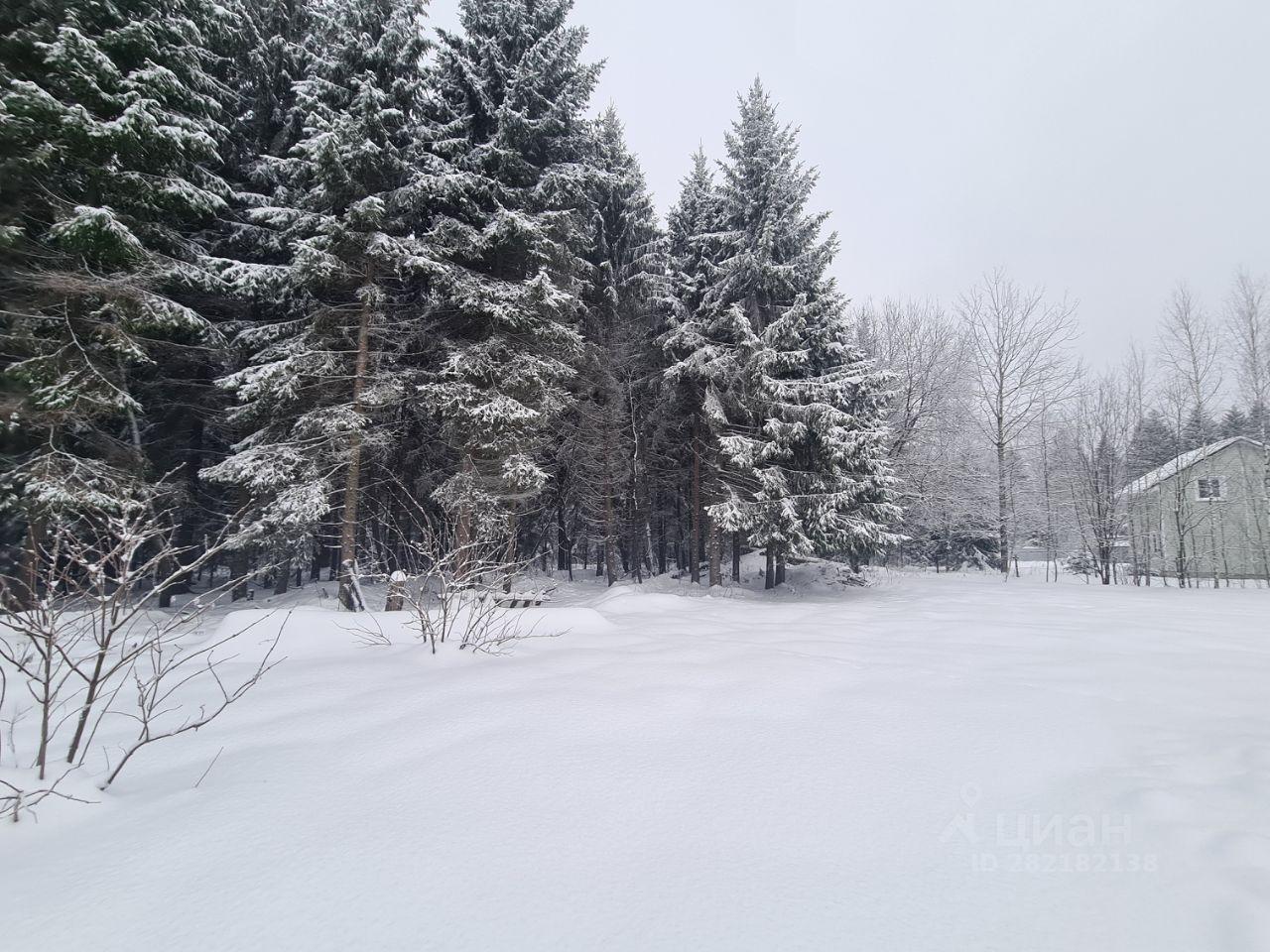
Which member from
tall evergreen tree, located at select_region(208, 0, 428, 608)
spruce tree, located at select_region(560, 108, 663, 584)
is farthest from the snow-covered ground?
spruce tree, located at select_region(560, 108, 663, 584)

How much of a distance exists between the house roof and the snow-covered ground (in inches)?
711

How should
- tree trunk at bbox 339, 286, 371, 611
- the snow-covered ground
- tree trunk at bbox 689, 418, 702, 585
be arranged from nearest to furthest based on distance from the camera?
the snow-covered ground → tree trunk at bbox 339, 286, 371, 611 → tree trunk at bbox 689, 418, 702, 585

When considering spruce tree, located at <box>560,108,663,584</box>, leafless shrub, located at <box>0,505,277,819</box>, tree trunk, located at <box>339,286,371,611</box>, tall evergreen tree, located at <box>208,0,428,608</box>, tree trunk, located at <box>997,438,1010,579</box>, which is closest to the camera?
leafless shrub, located at <box>0,505,277,819</box>

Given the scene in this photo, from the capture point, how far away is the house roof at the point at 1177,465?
1664 centimetres

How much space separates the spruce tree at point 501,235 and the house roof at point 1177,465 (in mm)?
20199

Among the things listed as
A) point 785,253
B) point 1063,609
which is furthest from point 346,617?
point 785,253

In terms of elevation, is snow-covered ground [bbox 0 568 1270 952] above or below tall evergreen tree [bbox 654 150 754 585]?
below

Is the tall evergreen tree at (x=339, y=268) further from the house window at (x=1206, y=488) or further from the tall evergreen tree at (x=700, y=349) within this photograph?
the house window at (x=1206, y=488)

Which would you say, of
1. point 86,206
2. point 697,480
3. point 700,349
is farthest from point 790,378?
point 86,206

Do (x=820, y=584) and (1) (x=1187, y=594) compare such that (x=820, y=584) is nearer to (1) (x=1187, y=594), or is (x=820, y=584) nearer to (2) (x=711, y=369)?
(2) (x=711, y=369)

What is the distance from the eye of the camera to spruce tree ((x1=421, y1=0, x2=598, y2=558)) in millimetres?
9289

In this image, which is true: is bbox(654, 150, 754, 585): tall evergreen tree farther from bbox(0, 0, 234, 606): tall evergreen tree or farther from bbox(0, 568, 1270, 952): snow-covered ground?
bbox(0, 0, 234, 606): tall evergreen tree

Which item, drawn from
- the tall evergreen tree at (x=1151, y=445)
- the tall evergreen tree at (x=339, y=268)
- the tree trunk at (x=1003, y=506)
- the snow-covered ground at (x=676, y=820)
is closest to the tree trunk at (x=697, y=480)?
the tall evergreen tree at (x=339, y=268)

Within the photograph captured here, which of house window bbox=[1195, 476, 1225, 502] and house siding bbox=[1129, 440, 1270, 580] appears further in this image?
house window bbox=[1195, 476, 1225, 502]
